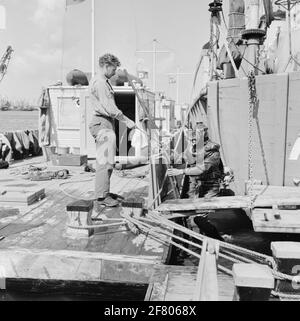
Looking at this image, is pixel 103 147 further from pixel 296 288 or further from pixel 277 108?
pixel 296 288

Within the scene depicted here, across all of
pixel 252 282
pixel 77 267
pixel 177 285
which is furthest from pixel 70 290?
pixel 252 282

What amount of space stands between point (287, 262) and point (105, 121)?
10.1 feet

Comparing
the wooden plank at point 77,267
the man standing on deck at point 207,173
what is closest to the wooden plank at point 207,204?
the man standing on deck at point 207,173

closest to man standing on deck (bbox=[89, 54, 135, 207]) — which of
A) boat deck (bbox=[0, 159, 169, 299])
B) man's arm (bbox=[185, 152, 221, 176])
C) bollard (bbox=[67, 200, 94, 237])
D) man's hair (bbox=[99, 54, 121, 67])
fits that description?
man's hair (bbox=[99, 54, 121, 67])

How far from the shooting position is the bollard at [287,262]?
362 centimetres

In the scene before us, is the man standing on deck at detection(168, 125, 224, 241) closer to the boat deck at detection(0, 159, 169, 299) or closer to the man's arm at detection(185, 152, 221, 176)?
the man's arm at detection(185, 152, 221, 176)

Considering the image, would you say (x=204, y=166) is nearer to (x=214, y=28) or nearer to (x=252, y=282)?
(x=252, y=282)

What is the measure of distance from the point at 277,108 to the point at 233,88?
3.66 feet

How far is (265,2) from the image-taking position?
317 inches

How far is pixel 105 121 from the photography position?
→ 5.72m

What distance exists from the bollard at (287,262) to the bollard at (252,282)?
0.58 meters

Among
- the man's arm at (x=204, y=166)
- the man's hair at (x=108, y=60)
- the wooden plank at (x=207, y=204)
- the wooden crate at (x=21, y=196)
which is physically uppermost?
the man's hair at (x=108, y=60)

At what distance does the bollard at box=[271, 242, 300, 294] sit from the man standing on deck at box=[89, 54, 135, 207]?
8.51ft

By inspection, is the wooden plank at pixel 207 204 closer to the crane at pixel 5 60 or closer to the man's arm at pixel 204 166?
the man's arm at pixel 204 166
